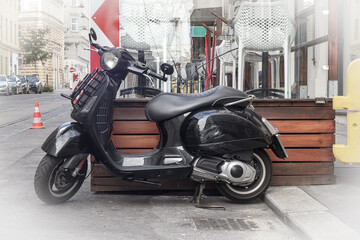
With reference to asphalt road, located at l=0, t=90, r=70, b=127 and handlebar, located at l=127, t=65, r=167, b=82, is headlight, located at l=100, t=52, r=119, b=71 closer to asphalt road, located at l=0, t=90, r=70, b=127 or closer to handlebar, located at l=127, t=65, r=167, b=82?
handlebar, located at l=127, t=65, r=167, b=82

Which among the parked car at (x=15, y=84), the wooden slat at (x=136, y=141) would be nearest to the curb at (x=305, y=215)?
the wooden slat at (x=136, y=141)

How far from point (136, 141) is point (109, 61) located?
2.68 ft

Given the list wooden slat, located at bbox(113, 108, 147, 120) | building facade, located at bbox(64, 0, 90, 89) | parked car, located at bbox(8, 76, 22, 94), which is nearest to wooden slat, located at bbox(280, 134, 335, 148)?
wooden slat, located at bbox(113, 108, 147, 120)

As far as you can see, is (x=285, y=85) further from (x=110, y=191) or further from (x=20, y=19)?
(x=20, y=19)

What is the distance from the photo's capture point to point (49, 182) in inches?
157

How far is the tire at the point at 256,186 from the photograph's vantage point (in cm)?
426

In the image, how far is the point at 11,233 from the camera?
3.37m

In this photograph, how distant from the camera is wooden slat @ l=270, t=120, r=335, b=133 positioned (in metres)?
4.68

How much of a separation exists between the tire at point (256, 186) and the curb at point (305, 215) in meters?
0.11

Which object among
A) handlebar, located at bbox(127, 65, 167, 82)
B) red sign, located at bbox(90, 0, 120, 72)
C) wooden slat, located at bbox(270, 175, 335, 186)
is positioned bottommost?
wooden slat, located at bbox(270, 175, 335, 186)

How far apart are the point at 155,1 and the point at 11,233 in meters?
3.07

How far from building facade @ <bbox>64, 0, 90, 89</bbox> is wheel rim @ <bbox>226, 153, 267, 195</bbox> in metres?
1.88

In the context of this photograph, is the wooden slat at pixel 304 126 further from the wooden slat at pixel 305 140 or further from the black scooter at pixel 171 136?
the black scooter at pixel 171 136

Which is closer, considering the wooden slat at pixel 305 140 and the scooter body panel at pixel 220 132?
the scooter body panel at pixel 220 132
